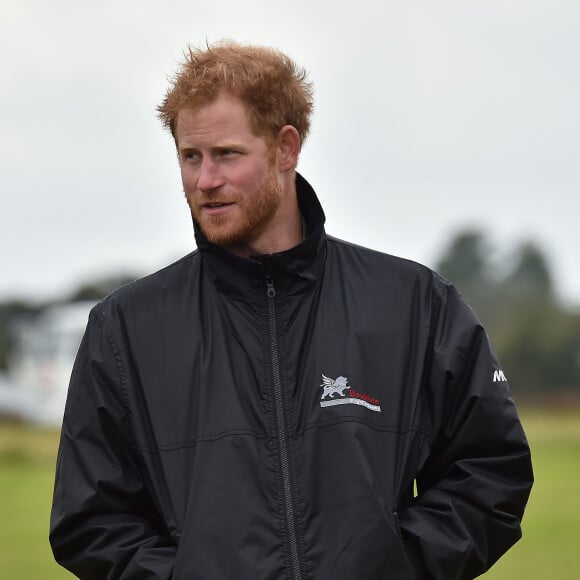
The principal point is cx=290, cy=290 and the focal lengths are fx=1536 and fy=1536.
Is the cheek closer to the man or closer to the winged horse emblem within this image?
the man

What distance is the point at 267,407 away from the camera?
13.0 feet

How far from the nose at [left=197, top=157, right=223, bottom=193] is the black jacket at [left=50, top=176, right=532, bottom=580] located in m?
0.19

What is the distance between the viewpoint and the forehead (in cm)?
401

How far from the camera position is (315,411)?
13.0 ft

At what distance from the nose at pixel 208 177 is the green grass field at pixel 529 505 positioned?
11.5 meters

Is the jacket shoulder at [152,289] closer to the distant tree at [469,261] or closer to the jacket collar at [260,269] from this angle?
the jacket collar at [260,269]

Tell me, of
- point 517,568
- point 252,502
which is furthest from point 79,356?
point 517,568

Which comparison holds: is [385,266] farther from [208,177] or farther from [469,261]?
[469,261]

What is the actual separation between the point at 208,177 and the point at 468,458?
1.03m

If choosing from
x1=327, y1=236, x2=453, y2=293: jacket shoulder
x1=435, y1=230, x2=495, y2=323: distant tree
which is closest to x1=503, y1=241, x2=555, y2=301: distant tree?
x1=435, y1=230, x2=495, y2=323: distant tree

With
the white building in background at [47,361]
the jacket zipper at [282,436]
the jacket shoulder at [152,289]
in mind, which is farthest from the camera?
the white building in background at [47,361]

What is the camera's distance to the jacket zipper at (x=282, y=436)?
12.6ft

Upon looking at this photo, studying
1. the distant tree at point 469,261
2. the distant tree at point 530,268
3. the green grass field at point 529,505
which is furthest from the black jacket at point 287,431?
the distant tree at point 530,268

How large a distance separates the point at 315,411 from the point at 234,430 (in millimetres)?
214
